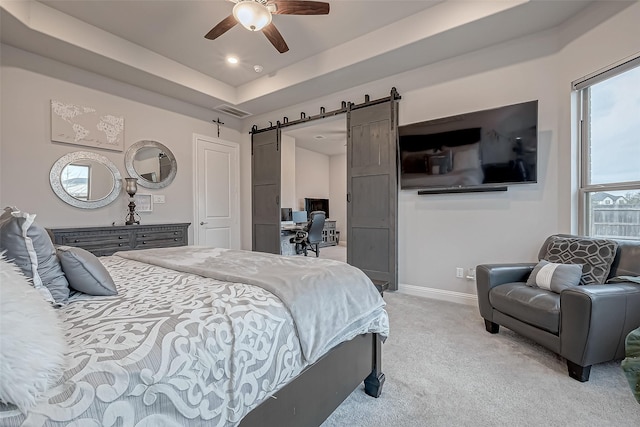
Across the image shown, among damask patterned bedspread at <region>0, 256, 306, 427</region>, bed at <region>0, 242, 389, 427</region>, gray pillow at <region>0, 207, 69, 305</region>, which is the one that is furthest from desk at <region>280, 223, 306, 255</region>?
A: gray pillow at <region>0, 207, 69, 305</region>

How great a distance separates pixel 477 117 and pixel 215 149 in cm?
394

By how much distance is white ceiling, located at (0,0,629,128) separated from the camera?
2.72 m

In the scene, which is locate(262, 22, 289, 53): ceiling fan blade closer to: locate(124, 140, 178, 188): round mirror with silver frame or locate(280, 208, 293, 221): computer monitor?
locate(124, 140, 178, 188): round mirror with silver frame

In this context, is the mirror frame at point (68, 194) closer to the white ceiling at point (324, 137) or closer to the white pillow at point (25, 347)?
the white ceiling at point (324, 137)

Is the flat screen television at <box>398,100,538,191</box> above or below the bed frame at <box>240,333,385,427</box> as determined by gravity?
above

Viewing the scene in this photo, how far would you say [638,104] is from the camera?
2.27 metres

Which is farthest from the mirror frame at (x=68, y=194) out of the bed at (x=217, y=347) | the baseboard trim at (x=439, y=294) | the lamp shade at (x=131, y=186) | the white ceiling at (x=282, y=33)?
the baseboard trim at (x=439, y=294)

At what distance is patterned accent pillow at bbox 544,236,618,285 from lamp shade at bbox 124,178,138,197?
14.9 feet

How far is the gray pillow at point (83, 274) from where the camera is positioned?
Answer: 3.71 feet

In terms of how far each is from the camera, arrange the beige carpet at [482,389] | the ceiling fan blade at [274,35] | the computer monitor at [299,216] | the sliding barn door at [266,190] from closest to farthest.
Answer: the beige carpet at [482,389]
the ceiling fan blade at [274,35]
the sliding barn door at [266,190]
the computer monitor at [299,216]

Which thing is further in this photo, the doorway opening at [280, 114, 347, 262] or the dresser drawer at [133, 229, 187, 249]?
the doorway opening at [280, 114, 347, 262]

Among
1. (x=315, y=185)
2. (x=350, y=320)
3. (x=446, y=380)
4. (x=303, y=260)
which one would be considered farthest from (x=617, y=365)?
(x=315, y=185)

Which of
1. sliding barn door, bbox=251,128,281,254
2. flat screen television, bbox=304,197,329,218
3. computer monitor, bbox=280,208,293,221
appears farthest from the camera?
flat screen television, bbox=304,197,329,218

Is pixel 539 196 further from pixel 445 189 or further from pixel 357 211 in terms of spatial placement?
pixel 357 211
